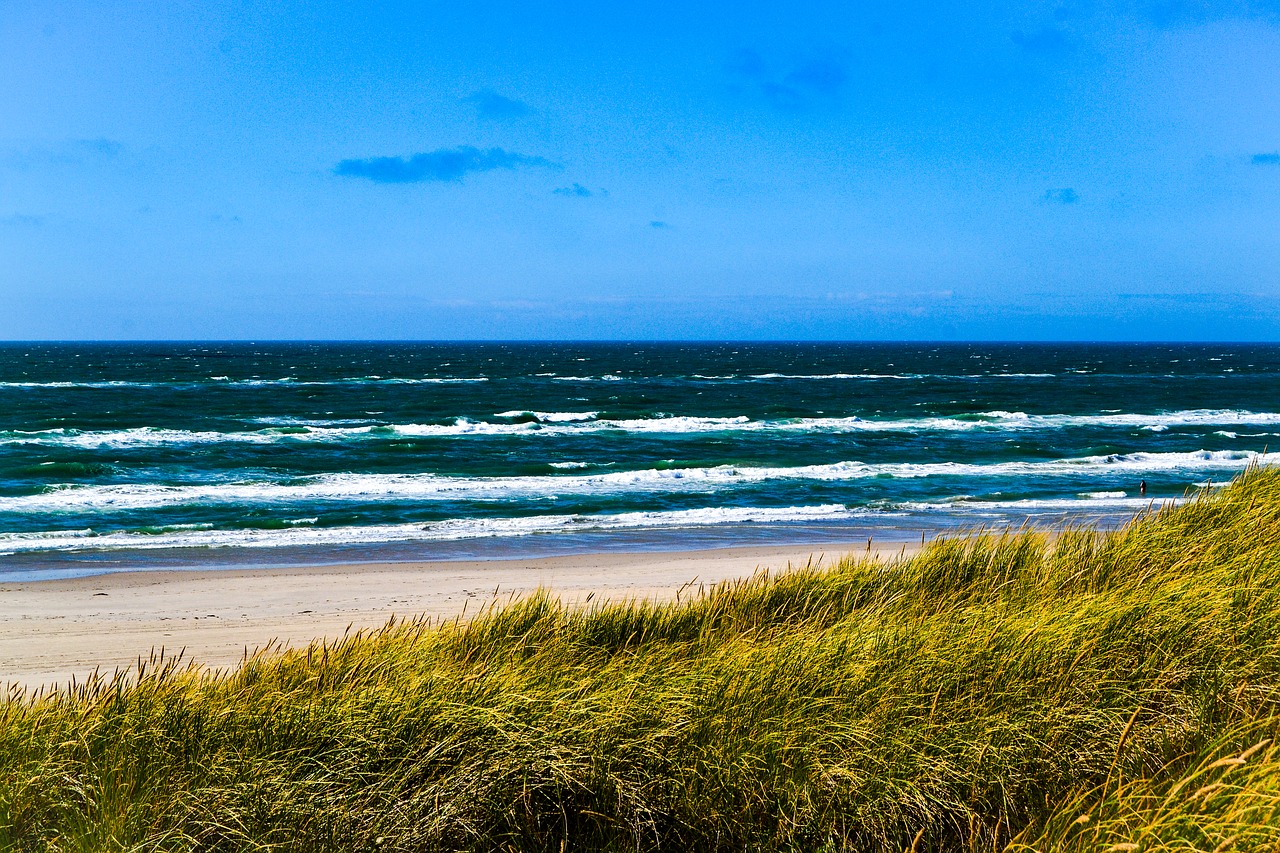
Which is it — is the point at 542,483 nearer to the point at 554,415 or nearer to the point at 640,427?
the point at 640,427

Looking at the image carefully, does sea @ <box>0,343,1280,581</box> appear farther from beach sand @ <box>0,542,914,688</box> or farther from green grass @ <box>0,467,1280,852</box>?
green grass @ <box>0,467,1280,852</box>

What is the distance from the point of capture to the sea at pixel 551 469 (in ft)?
56.7

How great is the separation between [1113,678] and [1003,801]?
108 cm

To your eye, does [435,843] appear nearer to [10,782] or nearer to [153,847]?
[153,847]

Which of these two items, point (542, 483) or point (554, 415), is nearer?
point (542, 483)

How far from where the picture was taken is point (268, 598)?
1231cm

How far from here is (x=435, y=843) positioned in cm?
361

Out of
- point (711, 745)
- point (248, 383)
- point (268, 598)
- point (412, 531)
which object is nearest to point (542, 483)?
point (412, 531)

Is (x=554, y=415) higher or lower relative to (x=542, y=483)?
higher

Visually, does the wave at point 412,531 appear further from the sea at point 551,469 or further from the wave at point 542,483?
the wave at point 542,483

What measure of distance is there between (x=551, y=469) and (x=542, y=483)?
231 centimetres

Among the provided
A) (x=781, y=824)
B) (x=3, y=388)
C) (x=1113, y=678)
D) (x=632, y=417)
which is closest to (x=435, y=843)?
(x=781, y=824)

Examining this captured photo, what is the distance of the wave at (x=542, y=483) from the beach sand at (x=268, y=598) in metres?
7.32

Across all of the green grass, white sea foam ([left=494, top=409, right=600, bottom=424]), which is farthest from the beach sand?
white sea foam ([left=494, top=409, right=600, bottom=424])
